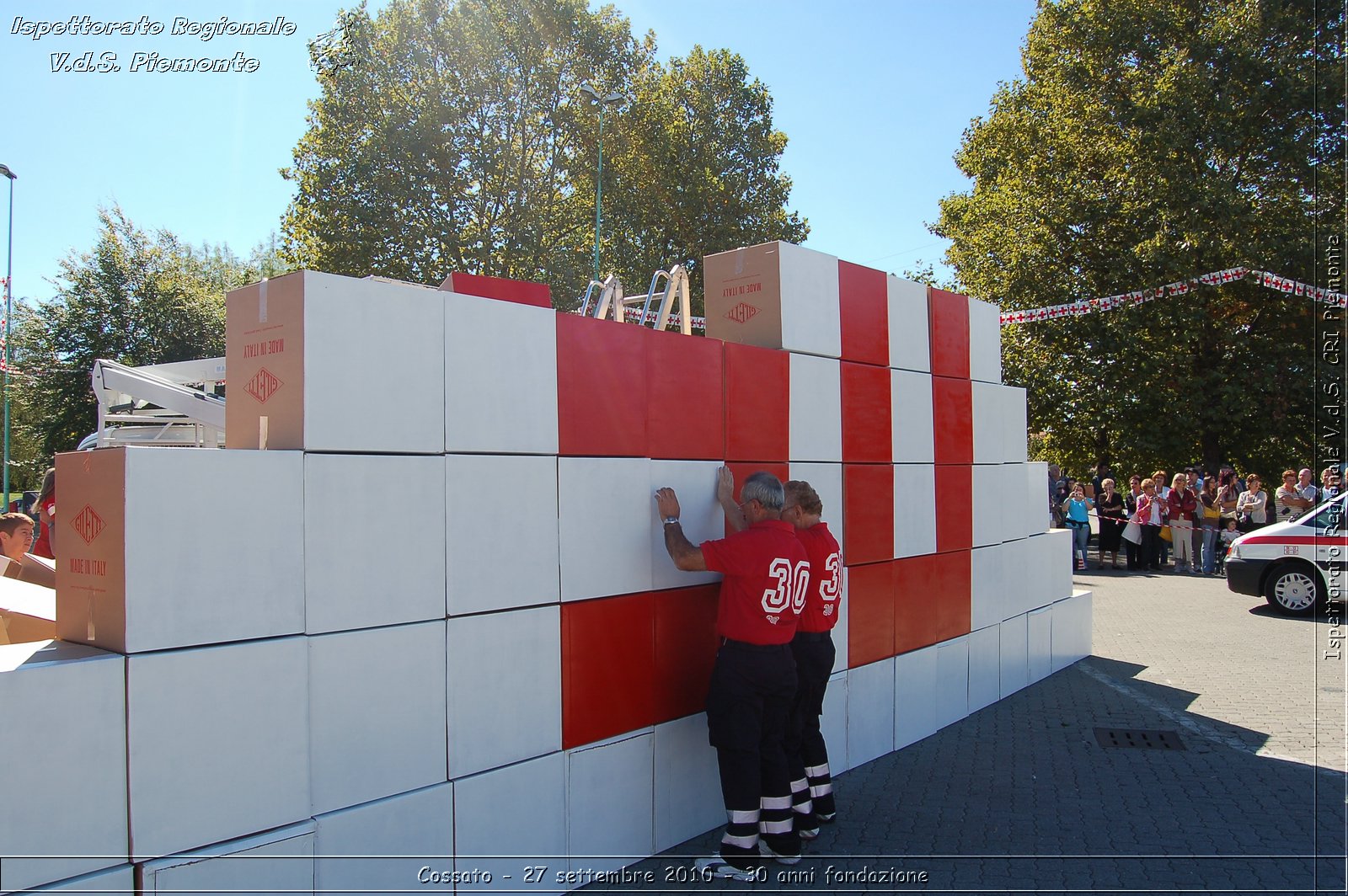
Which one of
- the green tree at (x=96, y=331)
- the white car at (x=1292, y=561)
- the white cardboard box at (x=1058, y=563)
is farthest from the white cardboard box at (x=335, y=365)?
the green tree at (x=96, y=331)

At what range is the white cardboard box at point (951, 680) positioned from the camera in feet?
25.2

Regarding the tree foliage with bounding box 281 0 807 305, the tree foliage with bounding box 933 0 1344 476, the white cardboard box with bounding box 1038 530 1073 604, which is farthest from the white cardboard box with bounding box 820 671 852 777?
the tree foliage with bounding box 933 0 1344 476

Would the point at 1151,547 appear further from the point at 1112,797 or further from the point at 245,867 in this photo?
the point at 245,867

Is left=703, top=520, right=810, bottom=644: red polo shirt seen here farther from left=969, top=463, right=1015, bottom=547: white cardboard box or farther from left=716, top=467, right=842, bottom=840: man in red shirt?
left=969, top=463, right=1015, bottom=547: white cardboard box

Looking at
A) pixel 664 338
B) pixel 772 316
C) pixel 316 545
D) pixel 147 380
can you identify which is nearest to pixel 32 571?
pixel 147 380

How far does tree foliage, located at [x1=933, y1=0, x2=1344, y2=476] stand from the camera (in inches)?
821

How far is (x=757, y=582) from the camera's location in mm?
4707

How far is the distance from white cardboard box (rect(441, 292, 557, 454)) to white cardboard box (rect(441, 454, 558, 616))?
87 mm

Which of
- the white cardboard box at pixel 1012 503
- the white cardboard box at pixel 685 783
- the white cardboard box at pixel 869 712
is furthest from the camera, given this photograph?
the white cardboard box at pixel 1012 503

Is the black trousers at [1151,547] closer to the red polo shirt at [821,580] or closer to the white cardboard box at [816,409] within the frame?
the white cardboard box at [816,409]

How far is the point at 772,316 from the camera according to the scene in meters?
6.15

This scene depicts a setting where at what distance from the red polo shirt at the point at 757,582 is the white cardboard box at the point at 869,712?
200 centimetres

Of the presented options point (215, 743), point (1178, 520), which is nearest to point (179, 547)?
point (215, 743)

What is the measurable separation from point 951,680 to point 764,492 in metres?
3.87
